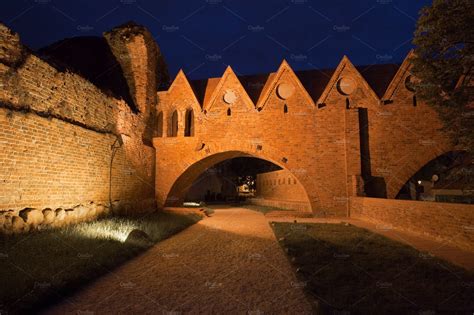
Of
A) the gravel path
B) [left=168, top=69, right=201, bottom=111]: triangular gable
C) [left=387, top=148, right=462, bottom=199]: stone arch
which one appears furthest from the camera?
[left=168, top=69, right=201, bottom=111]: triangular gable

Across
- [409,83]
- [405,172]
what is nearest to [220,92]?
[409,83]

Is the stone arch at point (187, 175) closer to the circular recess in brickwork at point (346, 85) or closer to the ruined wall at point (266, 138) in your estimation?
the ruined wall at point (266, 138)

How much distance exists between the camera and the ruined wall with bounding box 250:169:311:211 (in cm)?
2160

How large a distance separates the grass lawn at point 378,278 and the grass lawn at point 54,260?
3965 mm

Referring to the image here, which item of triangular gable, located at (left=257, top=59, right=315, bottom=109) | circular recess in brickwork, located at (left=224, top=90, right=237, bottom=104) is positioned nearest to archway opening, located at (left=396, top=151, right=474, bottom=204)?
triangular gable, located at (left=257, top=59, right=315, bottom=109)

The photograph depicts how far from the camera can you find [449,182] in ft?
44.4

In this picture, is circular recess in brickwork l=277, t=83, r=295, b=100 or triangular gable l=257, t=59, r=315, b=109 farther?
circular recess in brickwork l=277, t=83, r=295, b=100

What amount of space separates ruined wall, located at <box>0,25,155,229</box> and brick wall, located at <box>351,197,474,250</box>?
11100 mm

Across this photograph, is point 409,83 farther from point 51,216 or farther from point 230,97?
point 51,216

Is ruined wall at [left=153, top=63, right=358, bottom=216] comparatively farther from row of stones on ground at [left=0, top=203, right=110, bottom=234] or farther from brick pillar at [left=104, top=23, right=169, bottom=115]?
row of stones on ground at [left=0, top=203, right=110, bottom=234]

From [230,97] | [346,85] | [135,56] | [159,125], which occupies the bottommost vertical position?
[159,125]

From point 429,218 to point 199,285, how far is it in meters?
7.61

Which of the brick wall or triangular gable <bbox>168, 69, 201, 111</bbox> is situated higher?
triangular gable <bbox>168, 69, 201, 111</bbox>

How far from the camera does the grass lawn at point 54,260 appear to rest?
3991 millimetres
